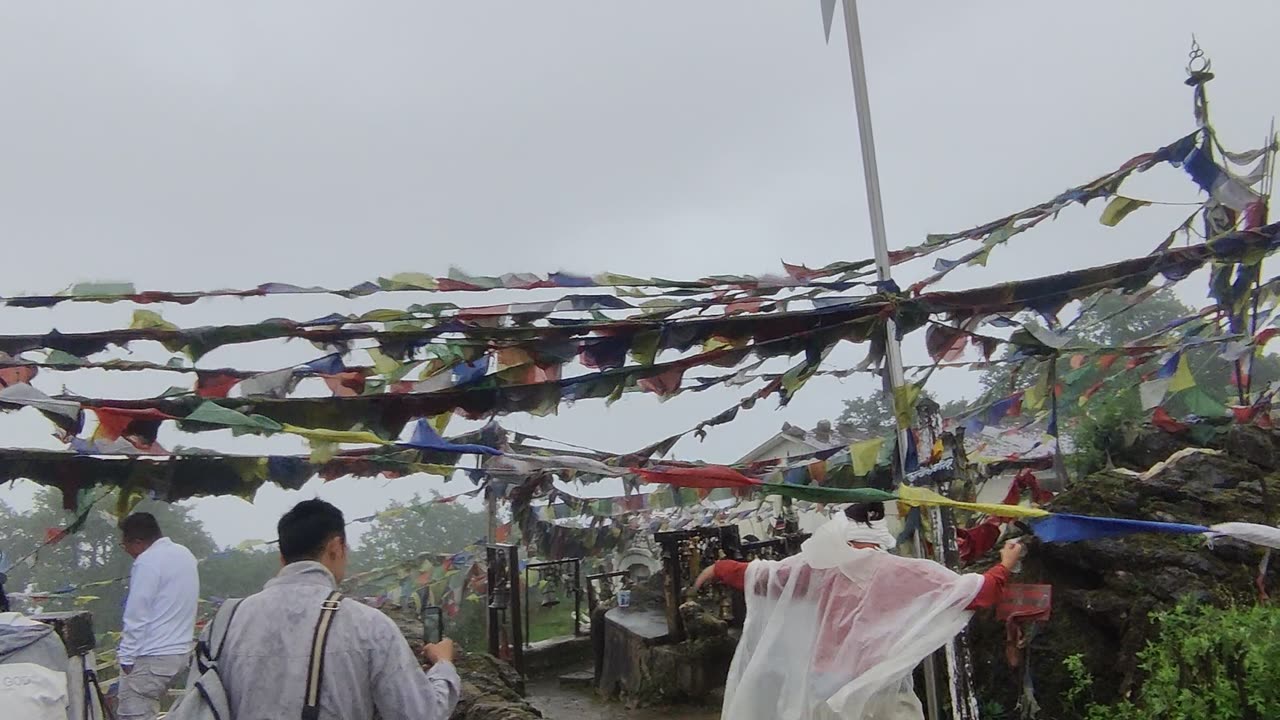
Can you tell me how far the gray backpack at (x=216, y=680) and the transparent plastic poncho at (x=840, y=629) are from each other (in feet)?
7.23

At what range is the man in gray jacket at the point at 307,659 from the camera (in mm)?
2658

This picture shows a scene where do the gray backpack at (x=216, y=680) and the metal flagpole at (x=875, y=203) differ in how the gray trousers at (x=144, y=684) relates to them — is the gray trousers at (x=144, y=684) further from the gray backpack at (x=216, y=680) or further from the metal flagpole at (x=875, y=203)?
the metal flagpole at (x=875, y=203)

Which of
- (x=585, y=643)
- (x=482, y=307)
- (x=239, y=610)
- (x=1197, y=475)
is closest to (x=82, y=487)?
(x=482, y=307)

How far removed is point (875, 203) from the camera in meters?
5.09

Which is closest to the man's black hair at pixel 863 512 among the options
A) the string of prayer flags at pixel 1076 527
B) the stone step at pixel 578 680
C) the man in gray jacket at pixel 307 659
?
the string of prayer flags at pixel 1076 527

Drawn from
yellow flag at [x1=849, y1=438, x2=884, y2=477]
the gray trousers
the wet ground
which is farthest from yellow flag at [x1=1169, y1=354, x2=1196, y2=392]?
the gray trousers

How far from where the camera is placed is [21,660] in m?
3.27

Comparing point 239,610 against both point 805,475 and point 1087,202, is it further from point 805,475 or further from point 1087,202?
point 1087,202

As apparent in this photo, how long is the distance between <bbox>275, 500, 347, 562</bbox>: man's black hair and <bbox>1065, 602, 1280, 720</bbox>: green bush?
380 cm

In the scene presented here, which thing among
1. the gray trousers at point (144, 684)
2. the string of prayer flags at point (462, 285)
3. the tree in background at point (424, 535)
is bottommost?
the tree in background at point (424, 535)

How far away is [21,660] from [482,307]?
2.81 metres

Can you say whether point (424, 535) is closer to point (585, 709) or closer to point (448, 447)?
point (585, 709)

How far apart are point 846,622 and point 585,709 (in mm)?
6888

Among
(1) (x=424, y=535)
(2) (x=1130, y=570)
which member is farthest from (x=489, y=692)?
(1) (x=424, y=535)
